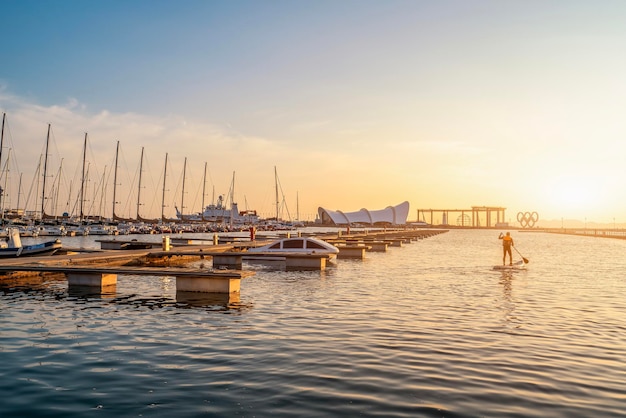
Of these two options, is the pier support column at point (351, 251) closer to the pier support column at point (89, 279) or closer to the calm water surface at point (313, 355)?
the calm water surface at point (313, 355)

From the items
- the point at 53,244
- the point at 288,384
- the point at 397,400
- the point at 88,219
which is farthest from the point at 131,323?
the point at 88,219

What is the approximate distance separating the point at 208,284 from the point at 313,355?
12062mm

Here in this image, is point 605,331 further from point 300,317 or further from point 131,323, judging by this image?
point 131,323

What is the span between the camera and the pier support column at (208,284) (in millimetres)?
23328

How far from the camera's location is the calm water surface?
926 centimetres


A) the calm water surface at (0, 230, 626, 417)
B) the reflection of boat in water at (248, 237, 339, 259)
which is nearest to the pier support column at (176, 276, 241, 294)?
the calm water surface at (0, 230, 626, 417)

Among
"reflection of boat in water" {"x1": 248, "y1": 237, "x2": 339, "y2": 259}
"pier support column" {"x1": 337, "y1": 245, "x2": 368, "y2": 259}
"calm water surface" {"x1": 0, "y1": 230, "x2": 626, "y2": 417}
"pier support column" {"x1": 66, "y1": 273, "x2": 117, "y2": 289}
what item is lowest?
"calm water surface" {"x1": 0, "y1": 230, "x2": 626, "y2": 417}

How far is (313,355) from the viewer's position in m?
12.7

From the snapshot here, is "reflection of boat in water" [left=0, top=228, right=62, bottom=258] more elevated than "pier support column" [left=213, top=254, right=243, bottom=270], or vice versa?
"reflection of boat in water" [left=0, top=228, right=62, bottom=258]

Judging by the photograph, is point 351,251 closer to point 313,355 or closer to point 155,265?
point 155,265

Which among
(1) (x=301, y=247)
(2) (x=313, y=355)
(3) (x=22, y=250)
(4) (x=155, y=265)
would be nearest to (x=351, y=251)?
(1) (x=301, y=247)

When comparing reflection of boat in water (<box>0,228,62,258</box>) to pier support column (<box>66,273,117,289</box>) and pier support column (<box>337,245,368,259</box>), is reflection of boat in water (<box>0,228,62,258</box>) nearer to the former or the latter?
pier support column (<box>66,273,117,289</box>)

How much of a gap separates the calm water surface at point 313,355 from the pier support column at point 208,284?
0.92m

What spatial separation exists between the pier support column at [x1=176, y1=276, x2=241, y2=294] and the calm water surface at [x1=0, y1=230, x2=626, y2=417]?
36.3 inches
